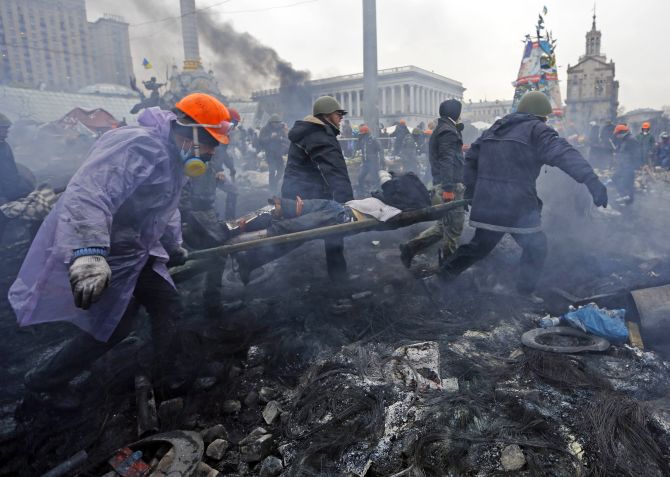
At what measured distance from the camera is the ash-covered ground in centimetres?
218

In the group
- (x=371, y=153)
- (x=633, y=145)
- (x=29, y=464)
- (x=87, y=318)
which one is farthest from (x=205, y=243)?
(x=633, y=145)

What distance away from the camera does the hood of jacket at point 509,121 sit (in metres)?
3.93

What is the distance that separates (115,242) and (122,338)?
0.67 meters

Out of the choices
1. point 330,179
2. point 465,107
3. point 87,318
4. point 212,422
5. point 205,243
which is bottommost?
point 212,422

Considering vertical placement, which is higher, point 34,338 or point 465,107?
point 465,107

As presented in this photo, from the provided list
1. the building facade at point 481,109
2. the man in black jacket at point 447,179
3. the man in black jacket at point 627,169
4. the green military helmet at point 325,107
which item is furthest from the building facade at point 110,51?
the green military helmet at point 325,107

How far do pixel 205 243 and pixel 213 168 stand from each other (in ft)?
13.2

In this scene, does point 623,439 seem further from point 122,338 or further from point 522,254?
point 122,338

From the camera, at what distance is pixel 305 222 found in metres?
3.57

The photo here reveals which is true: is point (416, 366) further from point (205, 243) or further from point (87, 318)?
point (87, 318)

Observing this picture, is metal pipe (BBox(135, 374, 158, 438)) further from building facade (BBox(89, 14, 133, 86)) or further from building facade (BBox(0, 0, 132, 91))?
building facade (BBox(89, 14, 133, 86))

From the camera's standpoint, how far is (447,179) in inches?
208

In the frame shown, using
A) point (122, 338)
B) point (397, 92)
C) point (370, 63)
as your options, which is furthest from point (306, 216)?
point (397, 92)

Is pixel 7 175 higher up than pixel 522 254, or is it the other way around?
pixel 7 175
